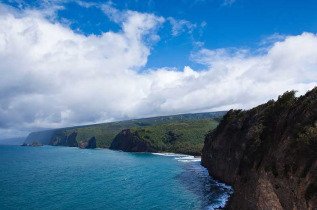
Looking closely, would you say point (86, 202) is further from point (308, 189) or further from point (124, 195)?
point (308, 189)

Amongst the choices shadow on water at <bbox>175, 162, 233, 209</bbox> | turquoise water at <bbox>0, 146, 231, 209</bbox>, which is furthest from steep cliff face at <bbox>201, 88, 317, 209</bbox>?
turquoise water at <bbox>0, 146, 231, 209</bbox>

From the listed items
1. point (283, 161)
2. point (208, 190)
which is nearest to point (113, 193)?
point (208, 190)

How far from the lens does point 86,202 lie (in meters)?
70.3

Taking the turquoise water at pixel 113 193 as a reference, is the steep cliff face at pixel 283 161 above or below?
above

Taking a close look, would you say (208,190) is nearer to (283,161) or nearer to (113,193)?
(113,193)

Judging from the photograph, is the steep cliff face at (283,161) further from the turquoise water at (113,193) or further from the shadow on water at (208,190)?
the turquoise water at (113,193)

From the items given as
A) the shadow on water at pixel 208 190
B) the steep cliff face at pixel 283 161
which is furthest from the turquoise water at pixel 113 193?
the steep cliff face at pixel 283 161

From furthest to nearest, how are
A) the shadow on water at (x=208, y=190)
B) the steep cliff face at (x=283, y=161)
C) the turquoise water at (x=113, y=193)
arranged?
the turquoise water at (x=113, y=193)
the shadow on water at (x=208, y=190)
the steep cliff face at (x=283, y=161)

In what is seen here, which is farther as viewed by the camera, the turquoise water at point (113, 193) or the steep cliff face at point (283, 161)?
the turquoise water at point (113, 193)

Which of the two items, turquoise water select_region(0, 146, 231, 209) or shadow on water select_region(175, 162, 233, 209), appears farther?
turquoise water select_region(0, 146, 231, 209)

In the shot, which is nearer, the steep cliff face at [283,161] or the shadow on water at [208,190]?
the steep cliff face at [283,161]

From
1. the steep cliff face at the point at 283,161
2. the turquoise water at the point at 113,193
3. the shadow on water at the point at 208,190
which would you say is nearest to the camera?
the steep cliff face at the point at 283,161

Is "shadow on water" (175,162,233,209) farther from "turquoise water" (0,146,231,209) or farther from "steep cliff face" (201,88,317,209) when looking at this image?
"steep cliff face" (201,88,317,209)

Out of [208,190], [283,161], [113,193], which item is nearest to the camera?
[283,161]
